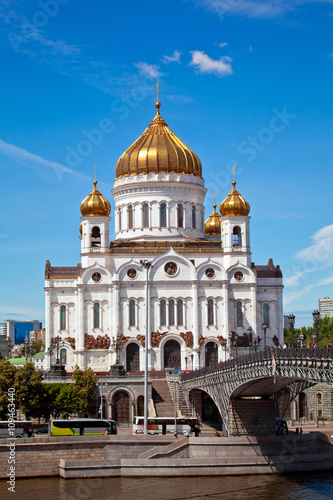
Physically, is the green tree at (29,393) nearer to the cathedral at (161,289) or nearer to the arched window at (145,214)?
the cathedral at (161,289)

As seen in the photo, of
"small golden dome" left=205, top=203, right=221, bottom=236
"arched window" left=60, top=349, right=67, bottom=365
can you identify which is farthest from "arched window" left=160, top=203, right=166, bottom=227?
"arched window" left=60, top=349, right=67, bottom=365

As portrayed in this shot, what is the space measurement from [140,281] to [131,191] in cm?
1024

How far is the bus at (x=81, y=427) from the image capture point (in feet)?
162

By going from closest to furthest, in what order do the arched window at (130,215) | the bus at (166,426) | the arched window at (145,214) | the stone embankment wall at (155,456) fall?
the stone embankment wall at (155,456) → the bus at (166,426) → the arched window at (145,214) → the arched window at (130,215)

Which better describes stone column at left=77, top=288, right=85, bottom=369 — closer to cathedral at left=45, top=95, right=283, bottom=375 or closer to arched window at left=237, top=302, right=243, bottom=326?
cathedral at left=45, top=95, right=283, bottom=375

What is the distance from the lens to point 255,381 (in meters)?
46.1

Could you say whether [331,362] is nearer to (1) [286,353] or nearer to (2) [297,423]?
(1) [286,353]

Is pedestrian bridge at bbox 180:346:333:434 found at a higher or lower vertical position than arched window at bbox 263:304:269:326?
lower

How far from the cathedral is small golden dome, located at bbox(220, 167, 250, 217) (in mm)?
91

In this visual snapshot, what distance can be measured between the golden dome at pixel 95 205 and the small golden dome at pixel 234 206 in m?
10.6

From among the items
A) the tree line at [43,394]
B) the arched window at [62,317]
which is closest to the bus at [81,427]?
the tree line at [43,394]

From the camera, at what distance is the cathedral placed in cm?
7188

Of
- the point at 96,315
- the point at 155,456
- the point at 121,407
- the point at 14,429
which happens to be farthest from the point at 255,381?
the point at 96,315

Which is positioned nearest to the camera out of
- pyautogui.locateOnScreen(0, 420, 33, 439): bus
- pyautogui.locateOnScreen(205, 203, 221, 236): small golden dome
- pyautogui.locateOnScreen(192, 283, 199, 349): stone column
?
pyautogui.locateOnScreen(0, 420, 33, 439): bus
